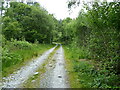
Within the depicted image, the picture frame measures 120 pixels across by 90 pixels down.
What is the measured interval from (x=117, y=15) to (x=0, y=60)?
6.85 metres

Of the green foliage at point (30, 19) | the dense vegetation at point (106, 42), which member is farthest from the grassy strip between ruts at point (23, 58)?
the green foliage at point (30, 19)

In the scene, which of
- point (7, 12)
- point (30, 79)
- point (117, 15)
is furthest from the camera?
point (7, 12)

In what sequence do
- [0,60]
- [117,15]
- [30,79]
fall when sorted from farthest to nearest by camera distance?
Answer: [0,60] < [30,79] < [117,15]

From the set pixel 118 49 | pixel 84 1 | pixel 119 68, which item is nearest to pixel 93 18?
pixel 84 1

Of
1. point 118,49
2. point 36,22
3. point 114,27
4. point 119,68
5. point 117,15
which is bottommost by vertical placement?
point 119,68

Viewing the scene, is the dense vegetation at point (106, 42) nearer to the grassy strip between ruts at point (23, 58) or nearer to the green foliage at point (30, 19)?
the grassy strip between ruts at point (23, 58)

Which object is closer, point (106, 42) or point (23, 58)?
point (106, 42)

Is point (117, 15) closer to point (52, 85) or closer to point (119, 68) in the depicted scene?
point (119, 68)

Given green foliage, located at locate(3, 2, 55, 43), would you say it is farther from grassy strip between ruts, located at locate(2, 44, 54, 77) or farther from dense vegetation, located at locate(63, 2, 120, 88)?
dense vegetation, located at locate(63, 2, 120, 88)

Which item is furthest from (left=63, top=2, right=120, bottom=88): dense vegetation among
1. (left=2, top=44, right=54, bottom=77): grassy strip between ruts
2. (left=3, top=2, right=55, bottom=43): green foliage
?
(left=3, top=2, right=55, bottom=43): green foliage

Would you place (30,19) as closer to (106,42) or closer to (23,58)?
(23,58)

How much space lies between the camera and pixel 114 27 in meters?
5.12

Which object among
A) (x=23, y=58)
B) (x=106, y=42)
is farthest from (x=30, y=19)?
(x=106, y=42)

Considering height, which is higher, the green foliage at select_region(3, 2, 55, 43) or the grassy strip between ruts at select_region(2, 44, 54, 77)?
the green foliage at select_region(3, 2, 55, 43)
